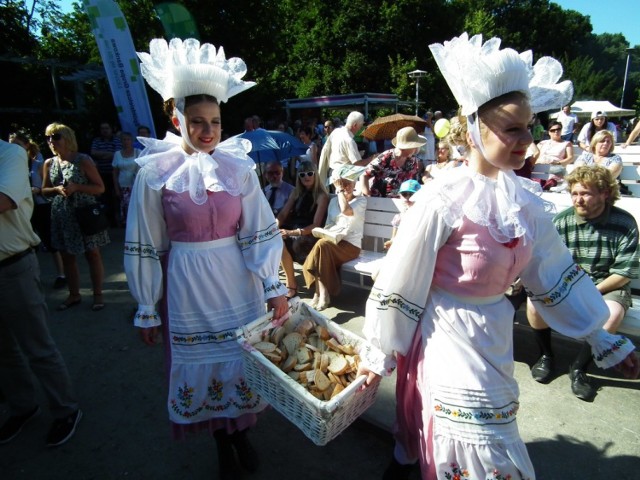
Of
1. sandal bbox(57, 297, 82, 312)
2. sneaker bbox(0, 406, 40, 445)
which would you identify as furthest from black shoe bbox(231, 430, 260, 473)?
sandal bbox(57, 297, 82, 312)

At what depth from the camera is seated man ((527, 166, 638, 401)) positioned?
9.70ft

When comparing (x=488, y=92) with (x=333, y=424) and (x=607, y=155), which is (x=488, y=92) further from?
(x=607, y=155)

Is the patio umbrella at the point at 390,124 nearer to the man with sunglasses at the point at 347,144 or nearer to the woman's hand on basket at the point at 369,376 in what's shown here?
the man with sunglasses at the point at 347,144

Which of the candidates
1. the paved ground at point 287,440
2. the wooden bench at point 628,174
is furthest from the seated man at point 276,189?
the wooden bench at point 628,174

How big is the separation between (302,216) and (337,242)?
0.70 meters

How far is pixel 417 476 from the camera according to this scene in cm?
231

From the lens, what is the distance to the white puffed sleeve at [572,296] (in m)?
1.70

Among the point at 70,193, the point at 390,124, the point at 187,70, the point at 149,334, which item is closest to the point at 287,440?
the point at 149,334

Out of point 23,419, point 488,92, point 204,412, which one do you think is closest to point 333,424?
point 204,412

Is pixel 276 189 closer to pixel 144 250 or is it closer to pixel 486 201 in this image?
pixel 144 250

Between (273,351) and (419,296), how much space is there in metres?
0.73

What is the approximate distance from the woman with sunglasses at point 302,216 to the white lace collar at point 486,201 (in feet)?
10.8

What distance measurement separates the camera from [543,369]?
3.16m

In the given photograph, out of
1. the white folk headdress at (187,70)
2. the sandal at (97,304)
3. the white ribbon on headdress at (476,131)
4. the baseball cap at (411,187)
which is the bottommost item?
the sandal at (97,304)
